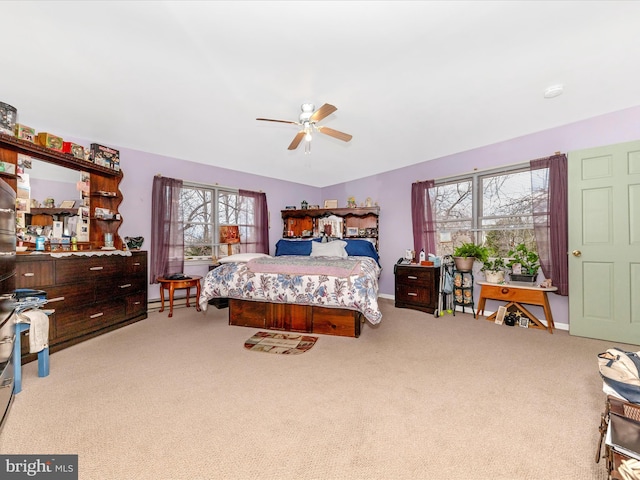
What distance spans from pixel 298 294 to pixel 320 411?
1.59m

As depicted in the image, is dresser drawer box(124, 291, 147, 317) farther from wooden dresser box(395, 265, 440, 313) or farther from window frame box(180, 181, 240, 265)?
wooden dresser box(395, 265, 440, 313)

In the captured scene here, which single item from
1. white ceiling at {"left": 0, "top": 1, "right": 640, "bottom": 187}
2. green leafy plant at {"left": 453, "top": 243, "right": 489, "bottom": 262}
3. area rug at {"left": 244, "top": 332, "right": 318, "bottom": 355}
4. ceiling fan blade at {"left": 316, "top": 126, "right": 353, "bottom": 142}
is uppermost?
white ceiling at {"left": 0, "top": 1, "right": 640, "bottom": 187}

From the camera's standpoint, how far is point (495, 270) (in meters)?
3.77

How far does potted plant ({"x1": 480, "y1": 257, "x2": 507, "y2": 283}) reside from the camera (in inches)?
147

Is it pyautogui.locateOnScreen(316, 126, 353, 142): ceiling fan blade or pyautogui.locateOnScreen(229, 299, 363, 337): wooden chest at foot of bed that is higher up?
pyautogui.locateOnScreen(316, 126, 353, 142): ceiling fan blade

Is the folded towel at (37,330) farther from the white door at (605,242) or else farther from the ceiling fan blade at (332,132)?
the white door at (605,242)

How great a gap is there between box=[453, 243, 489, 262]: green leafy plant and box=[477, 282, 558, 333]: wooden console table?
396 mm

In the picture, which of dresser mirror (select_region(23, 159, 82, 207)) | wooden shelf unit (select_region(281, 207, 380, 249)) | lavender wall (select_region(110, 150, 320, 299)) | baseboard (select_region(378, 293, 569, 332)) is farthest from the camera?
wooden shelf unit (select_region(281, 207, 380, 249))

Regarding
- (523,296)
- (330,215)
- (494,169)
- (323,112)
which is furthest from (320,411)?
(330,215)

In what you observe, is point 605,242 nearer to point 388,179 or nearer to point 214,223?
point 388,179

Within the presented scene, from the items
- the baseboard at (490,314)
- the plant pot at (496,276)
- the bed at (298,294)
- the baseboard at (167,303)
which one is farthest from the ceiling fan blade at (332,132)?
the baseboard at (167,303)

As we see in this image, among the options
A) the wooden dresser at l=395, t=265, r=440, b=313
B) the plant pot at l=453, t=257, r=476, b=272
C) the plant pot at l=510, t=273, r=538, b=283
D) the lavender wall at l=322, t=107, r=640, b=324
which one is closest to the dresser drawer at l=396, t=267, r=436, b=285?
the wooden dresser at l=395, t=265, r=440, b=313

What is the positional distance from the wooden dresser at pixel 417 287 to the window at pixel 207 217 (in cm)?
309

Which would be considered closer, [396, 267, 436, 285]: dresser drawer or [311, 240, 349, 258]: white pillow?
[396, 267, 436, 285]: dresser drawer
